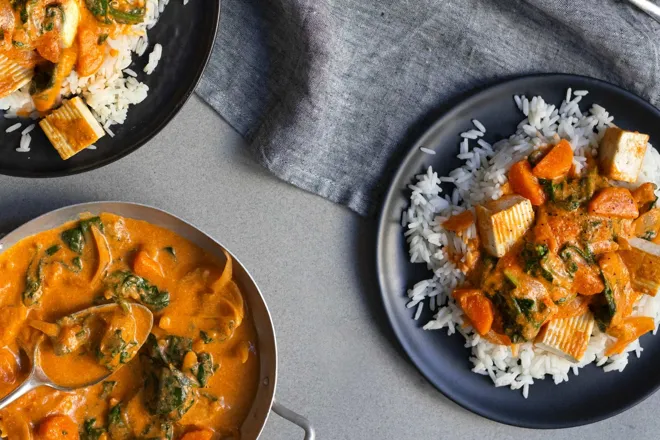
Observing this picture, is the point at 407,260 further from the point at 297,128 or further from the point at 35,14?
the point at 35,14

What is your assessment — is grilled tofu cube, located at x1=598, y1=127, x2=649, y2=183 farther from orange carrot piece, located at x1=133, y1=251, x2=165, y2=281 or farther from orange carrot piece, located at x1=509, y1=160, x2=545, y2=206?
orange carrot piece, located at x1=133, y1=251, x2=165, y2=281

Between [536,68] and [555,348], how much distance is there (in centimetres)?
140

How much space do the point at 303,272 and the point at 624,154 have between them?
65.1 inches

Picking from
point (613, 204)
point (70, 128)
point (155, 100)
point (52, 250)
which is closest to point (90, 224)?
point (52, 250)

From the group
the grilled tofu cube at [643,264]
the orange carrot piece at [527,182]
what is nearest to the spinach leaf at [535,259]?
the orange carrot piece at [527,182]

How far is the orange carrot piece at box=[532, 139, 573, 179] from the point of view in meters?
3.13

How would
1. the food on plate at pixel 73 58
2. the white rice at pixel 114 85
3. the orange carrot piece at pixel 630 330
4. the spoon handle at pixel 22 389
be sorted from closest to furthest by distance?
the food on plate at pixel 73 58 < the spoon handle at pixel 22 389 < the white rice at pixel 114 85 < the orange carrot piece at pixel 630 330

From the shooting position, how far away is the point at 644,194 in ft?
10.3

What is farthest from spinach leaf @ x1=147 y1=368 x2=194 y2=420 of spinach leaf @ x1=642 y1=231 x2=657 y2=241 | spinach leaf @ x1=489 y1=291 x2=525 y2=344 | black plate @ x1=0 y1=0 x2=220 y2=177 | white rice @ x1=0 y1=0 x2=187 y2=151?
spinach leaf @ x1=642 y1=231 x2=657 y2=241

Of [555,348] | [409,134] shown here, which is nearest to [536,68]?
[409,134]

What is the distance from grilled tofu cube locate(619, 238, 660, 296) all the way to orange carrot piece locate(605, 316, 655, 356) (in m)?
0.16

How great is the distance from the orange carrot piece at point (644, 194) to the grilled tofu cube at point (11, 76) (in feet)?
9.47

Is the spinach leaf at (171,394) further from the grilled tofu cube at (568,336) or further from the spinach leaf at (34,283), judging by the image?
the grilled tofu cube at (568,336)

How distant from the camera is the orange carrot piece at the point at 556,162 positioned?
313cm
